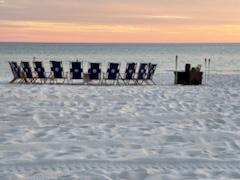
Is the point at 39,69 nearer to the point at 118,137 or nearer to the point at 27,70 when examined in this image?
the point at 27,70

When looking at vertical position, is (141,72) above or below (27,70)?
below

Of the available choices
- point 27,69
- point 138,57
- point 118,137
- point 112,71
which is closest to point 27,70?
point 27,69

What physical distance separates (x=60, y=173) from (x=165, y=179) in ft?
2.92

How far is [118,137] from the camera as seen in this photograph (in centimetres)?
582

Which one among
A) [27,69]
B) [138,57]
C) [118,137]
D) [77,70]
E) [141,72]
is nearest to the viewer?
[118,137]

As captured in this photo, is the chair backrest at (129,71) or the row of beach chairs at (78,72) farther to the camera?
the chair backrest at (129,71)

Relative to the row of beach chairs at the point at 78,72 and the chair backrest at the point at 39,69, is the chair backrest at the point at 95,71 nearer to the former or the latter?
the row of beach chairs at the point at 78,72

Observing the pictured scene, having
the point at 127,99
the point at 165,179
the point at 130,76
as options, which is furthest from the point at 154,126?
the point at 130,76

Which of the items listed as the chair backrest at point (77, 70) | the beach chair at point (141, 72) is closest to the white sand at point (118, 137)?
the chair backrest at point (77, 70)

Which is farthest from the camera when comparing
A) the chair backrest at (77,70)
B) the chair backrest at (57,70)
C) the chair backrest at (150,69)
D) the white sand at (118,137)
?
the chair backrest at (150,69)

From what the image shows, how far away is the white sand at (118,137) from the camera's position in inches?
174

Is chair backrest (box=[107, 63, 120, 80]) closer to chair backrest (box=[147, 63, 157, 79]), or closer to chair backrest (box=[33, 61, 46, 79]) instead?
chair backrest (box=[147, 63, 157, 79])

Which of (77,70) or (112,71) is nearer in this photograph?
(77,70)

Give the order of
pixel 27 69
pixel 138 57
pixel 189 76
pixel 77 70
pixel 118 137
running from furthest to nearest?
pixel 138 57, pixel 189 76, pixel 27 69, pixel 77 70, pixel 118 137
